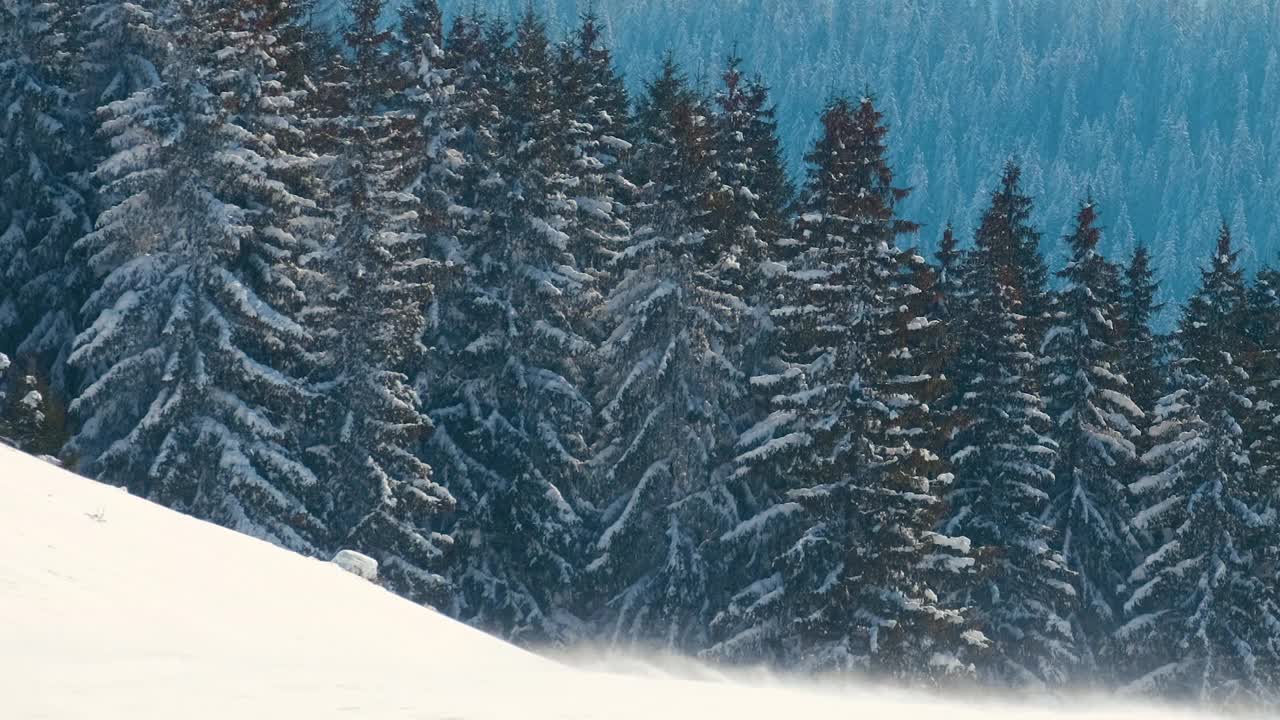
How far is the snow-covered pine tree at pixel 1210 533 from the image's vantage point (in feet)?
116

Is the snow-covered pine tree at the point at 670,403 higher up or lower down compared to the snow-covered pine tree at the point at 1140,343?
lower down

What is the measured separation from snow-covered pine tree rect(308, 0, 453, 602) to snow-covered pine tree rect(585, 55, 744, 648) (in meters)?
5.45

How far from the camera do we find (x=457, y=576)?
111ft

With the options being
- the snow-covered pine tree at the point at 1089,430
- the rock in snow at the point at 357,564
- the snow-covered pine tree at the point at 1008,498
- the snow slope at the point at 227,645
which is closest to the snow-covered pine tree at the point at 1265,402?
the snow-covered pine tree at the point at 1089,430

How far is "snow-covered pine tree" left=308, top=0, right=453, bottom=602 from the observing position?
29688 millimetres

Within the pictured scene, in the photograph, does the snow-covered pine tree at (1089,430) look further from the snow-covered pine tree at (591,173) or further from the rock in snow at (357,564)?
the rock in snow at (357,564)

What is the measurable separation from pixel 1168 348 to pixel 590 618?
19.6 meters

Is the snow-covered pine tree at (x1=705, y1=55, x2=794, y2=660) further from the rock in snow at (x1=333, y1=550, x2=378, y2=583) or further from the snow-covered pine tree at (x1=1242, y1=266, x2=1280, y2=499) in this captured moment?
the rock in snow at (x1=333, y1=550, x2=378, y2=583)

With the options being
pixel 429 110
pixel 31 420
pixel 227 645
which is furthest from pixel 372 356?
pixel 227 645

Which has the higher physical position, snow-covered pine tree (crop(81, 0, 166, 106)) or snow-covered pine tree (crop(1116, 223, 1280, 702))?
snow-covered pine tree (crop(81, 0, 166, 106))

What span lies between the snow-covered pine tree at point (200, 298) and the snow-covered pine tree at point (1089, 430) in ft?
70.0

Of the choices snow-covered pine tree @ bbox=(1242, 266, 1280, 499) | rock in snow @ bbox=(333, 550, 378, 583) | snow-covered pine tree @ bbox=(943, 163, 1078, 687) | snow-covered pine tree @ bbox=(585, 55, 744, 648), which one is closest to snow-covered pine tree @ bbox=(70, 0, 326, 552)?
snow-covered pine tree @ bbox=(585, 55, 744, 648)

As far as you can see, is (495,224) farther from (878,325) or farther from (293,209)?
(878,325)

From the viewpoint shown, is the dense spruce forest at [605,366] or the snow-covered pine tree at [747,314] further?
the snow-covered pine tree at [747,314]
